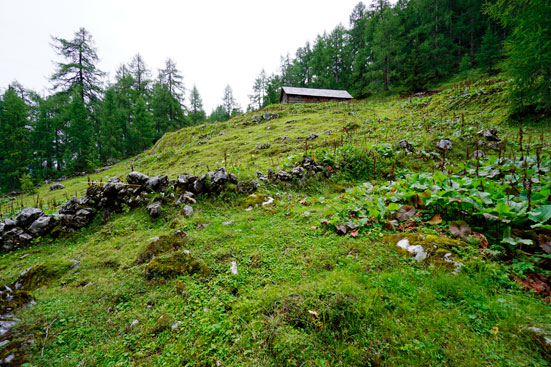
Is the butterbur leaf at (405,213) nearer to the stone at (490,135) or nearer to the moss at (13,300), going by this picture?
the moss at (13,300)

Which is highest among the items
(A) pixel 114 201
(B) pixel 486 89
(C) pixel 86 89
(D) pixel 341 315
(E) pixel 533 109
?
(C) pixel 86 89

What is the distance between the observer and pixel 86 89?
1223 inches

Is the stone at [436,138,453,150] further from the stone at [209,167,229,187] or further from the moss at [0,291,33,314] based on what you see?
the moss at [0,291,33,314]

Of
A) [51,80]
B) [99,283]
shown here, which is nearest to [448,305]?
[99,283]

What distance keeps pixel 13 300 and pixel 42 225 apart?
9.79 ft

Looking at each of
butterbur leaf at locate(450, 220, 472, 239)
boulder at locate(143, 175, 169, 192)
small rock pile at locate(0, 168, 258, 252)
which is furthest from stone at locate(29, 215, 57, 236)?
butterbur leaf at locate(450, 220, 472, 239)

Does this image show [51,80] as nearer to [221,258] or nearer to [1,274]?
[1,274]

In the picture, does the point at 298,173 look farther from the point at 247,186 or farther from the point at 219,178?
the point at 219,178

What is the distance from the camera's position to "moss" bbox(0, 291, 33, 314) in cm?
268

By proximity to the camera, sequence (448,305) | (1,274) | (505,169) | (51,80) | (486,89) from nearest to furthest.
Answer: (448,305), (1,274), (505,169), (486,89), (51,80)

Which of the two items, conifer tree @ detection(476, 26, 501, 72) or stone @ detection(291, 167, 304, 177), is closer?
stone @ detection(291, 167, 304, 177)

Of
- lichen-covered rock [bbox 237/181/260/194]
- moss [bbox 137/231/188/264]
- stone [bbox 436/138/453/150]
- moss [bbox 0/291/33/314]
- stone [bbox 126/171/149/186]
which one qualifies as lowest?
moss [bbox 0/291/33/314]

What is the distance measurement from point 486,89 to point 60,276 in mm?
19500

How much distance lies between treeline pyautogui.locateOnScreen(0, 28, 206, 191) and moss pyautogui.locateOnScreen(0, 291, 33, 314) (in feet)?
69.1
